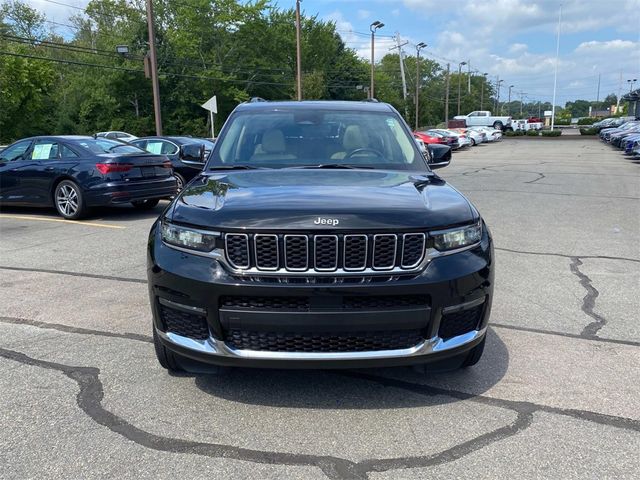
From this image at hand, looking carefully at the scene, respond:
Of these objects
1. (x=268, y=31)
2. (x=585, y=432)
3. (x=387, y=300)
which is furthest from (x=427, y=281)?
(x=268, y=31)

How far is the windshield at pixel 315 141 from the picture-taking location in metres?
4.30

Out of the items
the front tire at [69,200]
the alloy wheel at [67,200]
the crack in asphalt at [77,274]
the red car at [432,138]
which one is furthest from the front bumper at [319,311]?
the red car at [432,138]

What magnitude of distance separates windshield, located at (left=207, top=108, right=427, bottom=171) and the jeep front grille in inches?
54.0

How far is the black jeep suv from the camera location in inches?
112

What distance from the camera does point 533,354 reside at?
3.99 metres

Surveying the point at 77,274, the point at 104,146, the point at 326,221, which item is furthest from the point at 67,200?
the point at 326,221

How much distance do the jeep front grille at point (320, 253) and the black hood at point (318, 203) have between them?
5 cm

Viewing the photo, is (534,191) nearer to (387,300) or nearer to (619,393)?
(619,393)

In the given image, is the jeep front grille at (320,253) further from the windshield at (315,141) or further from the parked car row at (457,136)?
the parked car row at (457,136)

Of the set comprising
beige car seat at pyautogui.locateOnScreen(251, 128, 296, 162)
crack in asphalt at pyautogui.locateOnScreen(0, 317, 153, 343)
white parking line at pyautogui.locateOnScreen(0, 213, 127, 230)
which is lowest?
white parking line at pyautogui.locateOnScreen(0, 213, 127, 230)

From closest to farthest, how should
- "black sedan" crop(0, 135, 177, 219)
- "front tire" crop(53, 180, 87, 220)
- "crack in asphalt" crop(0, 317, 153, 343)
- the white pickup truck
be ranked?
"crack in asphalt" crop(0, 317, 153, 343)
"black sedan" crop(0, 135, 177, 219)
"front tire" crop(53, 180, 87, 220)
the white pickup truck

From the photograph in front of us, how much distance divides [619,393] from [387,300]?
5.48 feet

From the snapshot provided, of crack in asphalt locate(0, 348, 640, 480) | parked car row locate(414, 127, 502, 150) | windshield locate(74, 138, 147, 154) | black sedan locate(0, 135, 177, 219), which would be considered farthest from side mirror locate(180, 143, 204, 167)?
parked car row locate(414, 127, 502, 150)

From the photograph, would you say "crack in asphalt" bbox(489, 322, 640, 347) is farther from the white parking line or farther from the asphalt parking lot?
the white parking line
